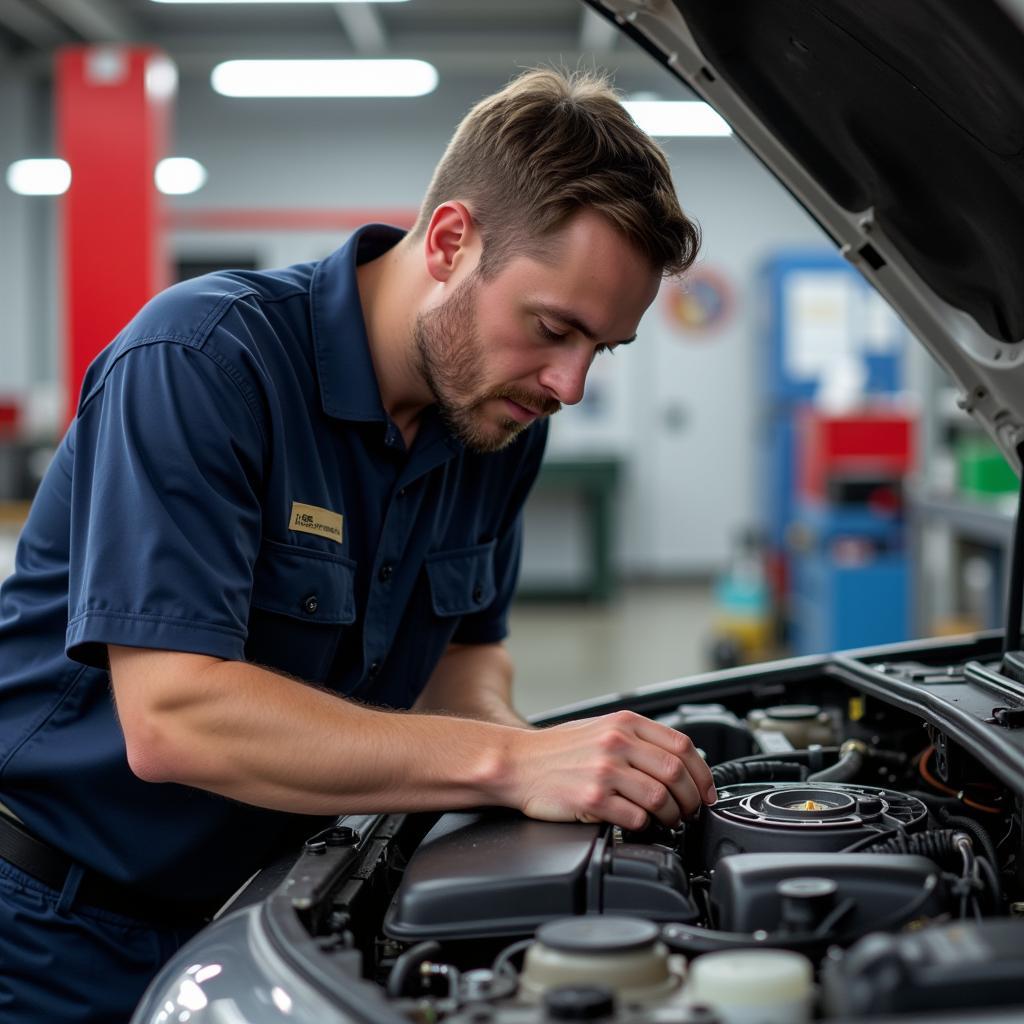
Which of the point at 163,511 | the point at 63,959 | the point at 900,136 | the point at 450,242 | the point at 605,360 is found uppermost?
the point at 605,360

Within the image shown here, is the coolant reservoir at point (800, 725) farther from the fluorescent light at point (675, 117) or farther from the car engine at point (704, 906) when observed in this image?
the fluorescent light at point (675, 117)

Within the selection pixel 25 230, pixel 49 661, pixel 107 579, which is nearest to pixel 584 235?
pixel 107 579

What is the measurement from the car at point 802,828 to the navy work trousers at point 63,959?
0.82ft

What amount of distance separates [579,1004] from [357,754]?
42cm

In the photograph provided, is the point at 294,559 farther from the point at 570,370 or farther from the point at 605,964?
the point at 605,964

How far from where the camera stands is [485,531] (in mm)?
1687

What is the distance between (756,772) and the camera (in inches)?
53.0

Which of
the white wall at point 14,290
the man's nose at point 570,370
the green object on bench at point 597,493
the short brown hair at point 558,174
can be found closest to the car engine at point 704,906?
the man's nose at point 570,370

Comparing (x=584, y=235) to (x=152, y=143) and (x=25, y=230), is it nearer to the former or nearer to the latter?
(x=152, y=143)

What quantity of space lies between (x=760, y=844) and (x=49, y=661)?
0.73m

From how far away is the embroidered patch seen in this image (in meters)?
1.30

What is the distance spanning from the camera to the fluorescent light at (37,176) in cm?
867

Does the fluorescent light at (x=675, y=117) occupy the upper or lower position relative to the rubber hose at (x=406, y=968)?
upper

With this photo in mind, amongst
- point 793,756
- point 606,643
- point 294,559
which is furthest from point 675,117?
point 294,559
